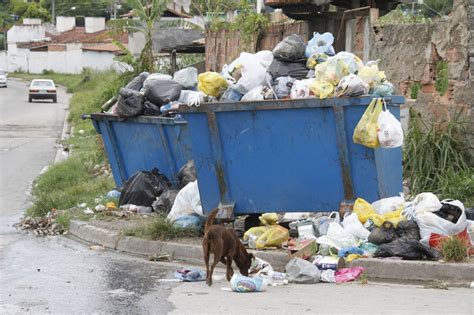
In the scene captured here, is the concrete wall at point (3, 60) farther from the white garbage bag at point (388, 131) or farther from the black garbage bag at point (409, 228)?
the black garbage bag at point (409, 228)

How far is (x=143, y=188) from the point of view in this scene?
37.0 feet

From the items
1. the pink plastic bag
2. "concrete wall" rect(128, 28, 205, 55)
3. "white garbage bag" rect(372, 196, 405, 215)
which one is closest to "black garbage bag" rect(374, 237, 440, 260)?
the pink plastic bag

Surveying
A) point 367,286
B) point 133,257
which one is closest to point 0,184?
point 133,257

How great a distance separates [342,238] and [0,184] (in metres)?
10.4

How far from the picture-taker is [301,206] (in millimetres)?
9047

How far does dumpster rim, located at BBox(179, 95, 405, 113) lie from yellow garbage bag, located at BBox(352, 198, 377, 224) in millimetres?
923

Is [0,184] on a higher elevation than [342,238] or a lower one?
lower

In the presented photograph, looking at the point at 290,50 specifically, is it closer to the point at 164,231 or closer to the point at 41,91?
the point at 164,231

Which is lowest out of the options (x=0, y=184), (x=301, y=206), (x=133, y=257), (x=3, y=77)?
(x=3, y=77)

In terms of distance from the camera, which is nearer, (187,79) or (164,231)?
(164,231)

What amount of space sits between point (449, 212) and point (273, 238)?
5.41ft

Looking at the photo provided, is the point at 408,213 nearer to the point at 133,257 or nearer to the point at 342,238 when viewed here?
the point at 342,238

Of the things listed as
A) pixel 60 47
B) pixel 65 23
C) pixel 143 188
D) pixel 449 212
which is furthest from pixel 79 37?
pixel 449 212

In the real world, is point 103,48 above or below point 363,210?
below
